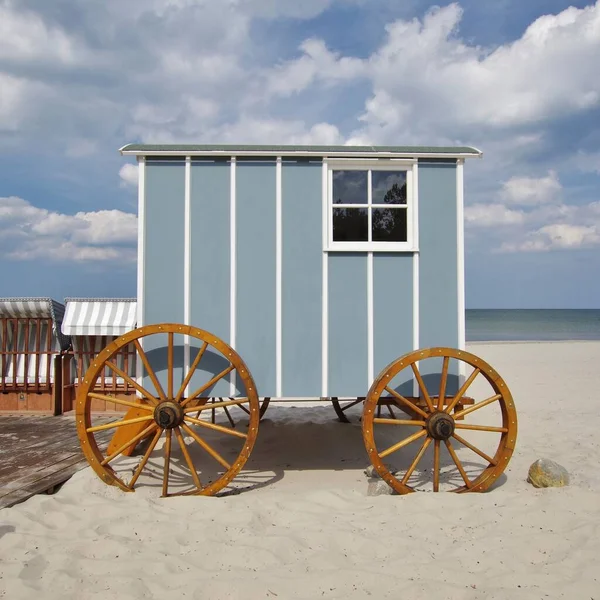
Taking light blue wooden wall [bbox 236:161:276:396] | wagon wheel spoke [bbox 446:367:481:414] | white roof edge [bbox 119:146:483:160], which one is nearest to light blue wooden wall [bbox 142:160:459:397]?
light blue wooden wall [bbox 236:161:276:396]

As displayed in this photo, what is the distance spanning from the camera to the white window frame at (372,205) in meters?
5.67

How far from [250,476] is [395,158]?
4.40 meters

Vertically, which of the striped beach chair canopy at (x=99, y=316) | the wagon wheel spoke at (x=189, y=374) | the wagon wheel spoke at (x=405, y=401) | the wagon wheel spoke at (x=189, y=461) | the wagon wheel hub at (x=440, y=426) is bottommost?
the wagon wheel spoke at (x=189, y=461)

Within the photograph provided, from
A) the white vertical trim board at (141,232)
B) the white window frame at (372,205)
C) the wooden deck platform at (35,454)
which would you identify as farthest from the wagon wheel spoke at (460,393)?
the wooden deck platform at (35,454)

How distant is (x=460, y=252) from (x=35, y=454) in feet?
20.2

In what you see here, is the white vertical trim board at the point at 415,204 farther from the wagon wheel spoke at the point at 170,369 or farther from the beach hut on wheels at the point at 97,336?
the beach hut on wheels at the point at 97,336

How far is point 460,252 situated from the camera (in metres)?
5.77

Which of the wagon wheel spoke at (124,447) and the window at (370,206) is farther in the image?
the window at (370,206)

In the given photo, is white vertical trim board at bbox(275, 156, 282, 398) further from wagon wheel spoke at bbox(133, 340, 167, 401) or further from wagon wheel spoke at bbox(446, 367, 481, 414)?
wagon wheel spoke at bbox(446, 367, 481, 414)

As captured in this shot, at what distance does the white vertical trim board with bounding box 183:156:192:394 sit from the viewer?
555cm

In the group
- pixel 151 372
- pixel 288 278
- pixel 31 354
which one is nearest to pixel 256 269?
pixel 288 278

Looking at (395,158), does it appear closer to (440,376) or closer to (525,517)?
(440,376)

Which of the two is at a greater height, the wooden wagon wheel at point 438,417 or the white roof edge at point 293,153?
the white roof edge at point 293,153

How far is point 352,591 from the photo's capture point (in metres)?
3.38
